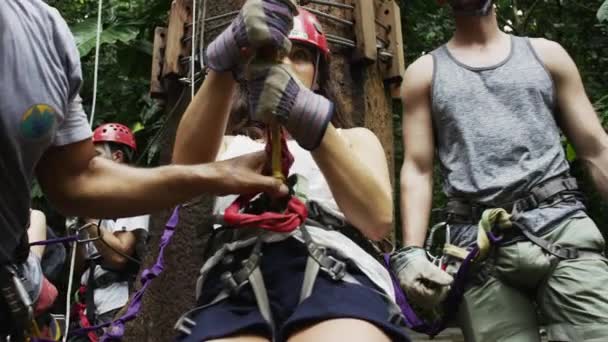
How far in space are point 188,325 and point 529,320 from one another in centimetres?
146

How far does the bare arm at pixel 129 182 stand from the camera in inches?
85.2

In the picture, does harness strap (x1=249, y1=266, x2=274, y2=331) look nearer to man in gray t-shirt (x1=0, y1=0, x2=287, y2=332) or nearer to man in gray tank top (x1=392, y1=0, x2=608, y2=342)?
man in gray t-shirt (x1=0, y1=0, x2=287, y2=332)

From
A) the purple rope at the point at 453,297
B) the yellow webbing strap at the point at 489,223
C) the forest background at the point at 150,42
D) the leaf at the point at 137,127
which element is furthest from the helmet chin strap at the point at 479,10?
the leaf at the point at 137,127

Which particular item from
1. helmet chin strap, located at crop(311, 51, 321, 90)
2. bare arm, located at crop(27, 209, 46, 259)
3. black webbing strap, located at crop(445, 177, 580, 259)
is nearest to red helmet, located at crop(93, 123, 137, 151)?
bare arm, located at crop(27, 209, 46, 259)

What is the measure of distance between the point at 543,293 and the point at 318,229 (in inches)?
45.4

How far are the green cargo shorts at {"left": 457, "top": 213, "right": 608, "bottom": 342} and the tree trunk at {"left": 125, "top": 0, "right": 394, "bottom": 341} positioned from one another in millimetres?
977

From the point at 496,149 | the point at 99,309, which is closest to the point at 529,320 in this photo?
the point at 496,149

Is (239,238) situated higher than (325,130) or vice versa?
(325,130)

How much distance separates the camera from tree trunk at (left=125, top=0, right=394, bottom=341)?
361cm

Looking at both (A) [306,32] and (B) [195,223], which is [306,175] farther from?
(B) [195,223]

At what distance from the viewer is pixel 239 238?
2379 millimetres

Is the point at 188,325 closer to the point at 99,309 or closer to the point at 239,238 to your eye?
the point at 239,238

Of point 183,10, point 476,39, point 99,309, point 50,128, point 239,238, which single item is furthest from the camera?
point 99,309

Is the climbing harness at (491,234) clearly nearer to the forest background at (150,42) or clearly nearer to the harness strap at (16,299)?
the harness strap at (16,299)
